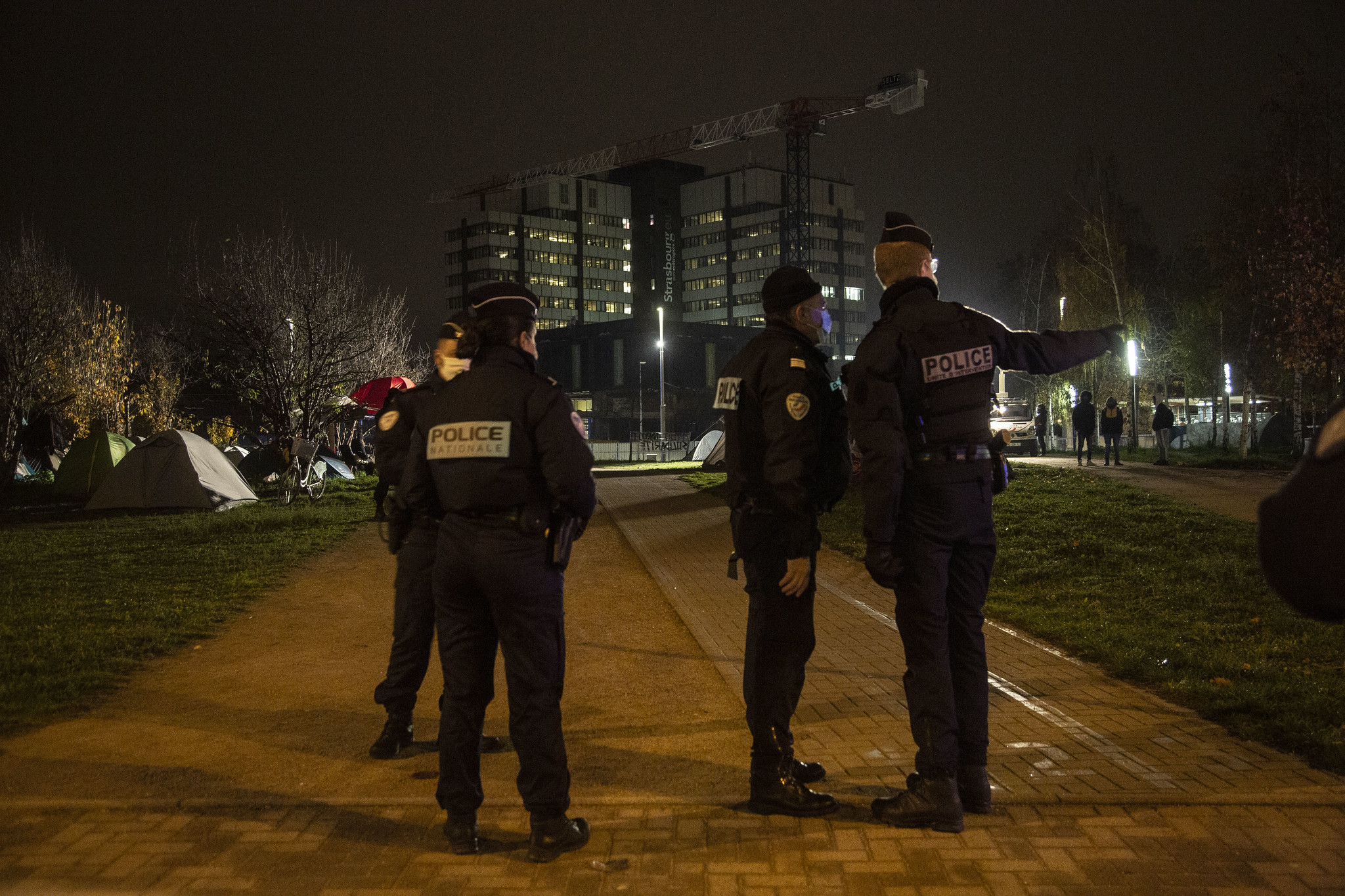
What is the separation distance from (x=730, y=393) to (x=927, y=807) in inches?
68.7

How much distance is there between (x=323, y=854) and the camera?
3658 millimetres

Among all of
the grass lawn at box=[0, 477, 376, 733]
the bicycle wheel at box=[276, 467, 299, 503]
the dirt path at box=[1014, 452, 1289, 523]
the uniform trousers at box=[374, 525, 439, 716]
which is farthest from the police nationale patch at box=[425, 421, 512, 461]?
the bicycle wheel at box=[276, 467, 299, 503]

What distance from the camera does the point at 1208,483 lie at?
63.1 feet

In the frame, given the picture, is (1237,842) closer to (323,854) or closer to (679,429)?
(323,854)

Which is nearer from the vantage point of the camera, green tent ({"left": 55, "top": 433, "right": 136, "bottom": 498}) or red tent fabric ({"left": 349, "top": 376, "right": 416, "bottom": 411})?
red tent fabric ({"left": 349, "top": 376, "right": 416, "bottom": 411})

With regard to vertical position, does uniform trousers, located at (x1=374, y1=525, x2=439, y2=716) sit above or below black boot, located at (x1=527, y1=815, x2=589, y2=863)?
above

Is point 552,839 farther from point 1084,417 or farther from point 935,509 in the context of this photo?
point 1084,417

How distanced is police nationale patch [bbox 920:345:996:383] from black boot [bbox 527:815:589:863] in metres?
2.14

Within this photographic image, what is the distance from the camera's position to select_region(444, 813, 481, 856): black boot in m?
3.67

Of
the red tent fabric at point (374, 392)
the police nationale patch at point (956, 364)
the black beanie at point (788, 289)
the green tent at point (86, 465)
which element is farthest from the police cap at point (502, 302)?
the green tent at point (86, 465)

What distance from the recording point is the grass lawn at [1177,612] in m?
5.16

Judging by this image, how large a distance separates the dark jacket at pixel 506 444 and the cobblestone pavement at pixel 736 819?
129 cm

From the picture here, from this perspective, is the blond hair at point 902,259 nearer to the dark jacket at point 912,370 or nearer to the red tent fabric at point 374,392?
the dark jacket at point 912,370

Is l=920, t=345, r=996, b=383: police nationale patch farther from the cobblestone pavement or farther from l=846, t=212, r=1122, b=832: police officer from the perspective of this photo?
the cobblestone pavement
